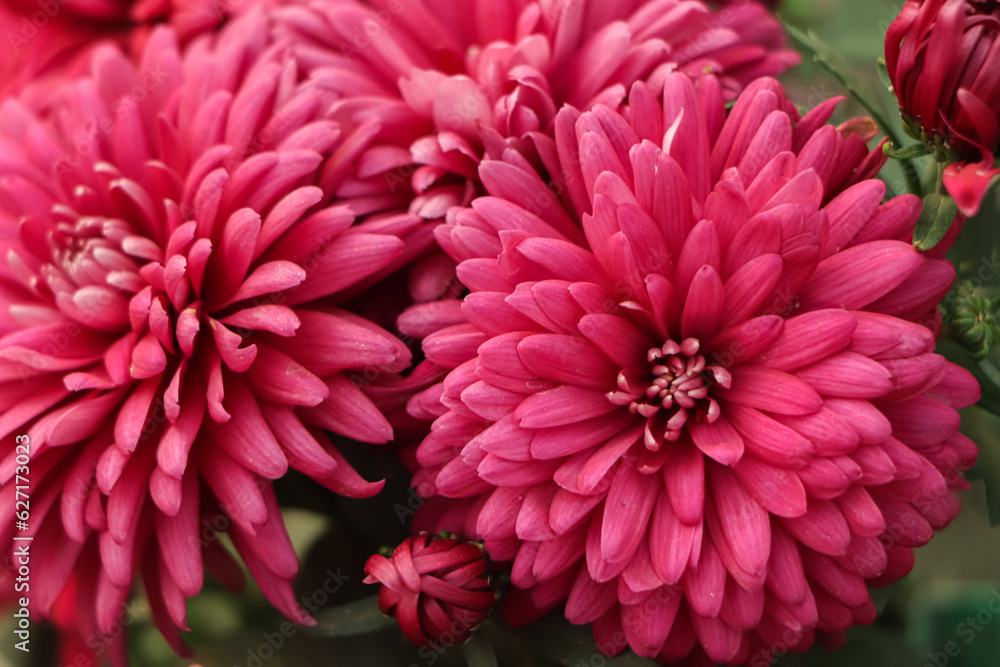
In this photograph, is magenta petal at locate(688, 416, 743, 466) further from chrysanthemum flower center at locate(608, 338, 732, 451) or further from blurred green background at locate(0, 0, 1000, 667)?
blurred green background at locate(0, 0, 1000, 667)

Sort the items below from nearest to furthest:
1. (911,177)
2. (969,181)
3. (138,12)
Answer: (969,181), (911,177), (138,12)

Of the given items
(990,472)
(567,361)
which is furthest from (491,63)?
(990,472)

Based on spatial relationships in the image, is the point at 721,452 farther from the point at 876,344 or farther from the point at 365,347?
the point at 365,347

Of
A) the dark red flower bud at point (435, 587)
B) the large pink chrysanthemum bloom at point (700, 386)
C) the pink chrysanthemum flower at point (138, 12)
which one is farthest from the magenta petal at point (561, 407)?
the pink chrysanthemum flower at point (138, 12)

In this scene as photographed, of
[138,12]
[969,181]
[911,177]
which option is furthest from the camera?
[138,12]

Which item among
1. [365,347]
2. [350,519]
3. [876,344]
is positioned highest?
[876,344]

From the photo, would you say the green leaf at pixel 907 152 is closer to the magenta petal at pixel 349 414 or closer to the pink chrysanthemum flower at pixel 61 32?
the magenta petal at pixel 349 414

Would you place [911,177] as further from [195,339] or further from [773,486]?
[195,339]

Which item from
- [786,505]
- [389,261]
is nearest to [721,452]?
[786,505]
